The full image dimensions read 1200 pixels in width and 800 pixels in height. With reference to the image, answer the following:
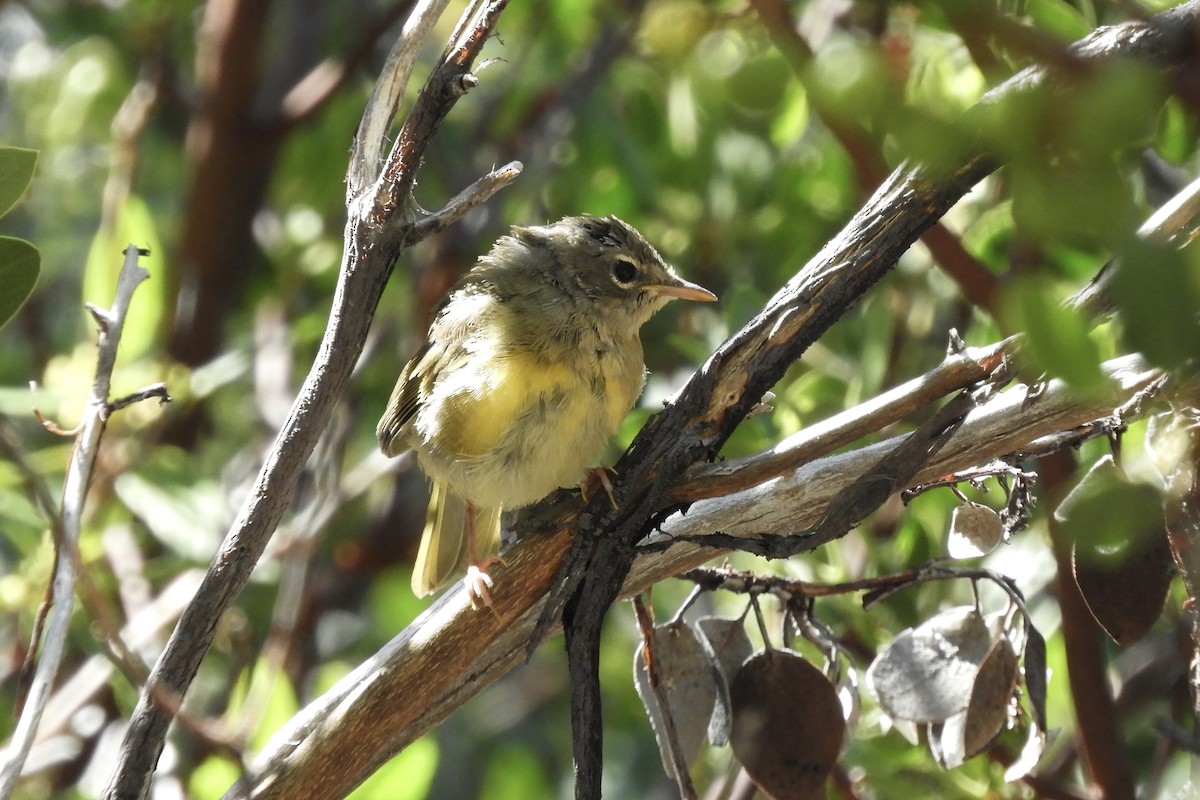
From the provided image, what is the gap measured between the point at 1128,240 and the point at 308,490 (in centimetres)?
390

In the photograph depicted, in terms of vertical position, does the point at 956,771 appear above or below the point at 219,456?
below

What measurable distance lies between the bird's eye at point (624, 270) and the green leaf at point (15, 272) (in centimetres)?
183

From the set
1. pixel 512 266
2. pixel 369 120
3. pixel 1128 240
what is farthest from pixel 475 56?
pixel 512 266

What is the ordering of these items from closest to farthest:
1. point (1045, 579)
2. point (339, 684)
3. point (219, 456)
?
point (339, 684) → point (1045, 579) → point (219, 456)

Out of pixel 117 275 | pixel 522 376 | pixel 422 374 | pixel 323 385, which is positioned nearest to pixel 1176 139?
pixel 522 376

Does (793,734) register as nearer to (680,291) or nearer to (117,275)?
(680,291)

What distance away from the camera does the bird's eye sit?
320 cm

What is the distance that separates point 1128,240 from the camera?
19.6 inches

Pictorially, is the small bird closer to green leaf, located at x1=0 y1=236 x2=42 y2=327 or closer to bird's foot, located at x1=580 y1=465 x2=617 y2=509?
bird's foot, located at x1=580 y1=465 x2=617 y2=509

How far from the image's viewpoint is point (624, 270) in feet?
10.5

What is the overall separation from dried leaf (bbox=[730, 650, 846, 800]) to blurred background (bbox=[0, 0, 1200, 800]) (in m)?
0.48

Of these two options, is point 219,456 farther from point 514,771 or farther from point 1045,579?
point 1045,579

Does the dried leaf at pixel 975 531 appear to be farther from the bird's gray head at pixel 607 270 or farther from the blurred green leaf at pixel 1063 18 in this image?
the bird's gray head at pixel 607 270

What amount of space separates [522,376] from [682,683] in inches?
40.6
